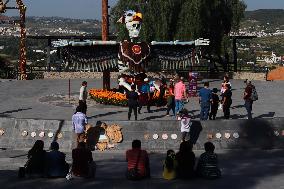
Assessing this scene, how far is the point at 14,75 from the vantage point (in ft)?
131

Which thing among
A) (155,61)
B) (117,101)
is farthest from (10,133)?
(155,61)

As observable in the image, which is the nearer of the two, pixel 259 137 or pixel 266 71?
pixel 259 137

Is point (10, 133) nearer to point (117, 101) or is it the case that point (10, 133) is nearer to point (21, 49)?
point (117, 101)

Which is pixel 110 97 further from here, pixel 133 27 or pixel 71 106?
pixel 133 27

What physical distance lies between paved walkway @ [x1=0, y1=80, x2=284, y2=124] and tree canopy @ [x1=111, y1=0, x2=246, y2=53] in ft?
13.0

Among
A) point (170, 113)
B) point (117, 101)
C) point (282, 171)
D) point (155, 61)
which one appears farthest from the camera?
point (155, 61)

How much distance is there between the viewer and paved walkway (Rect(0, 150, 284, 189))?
36.1 feet

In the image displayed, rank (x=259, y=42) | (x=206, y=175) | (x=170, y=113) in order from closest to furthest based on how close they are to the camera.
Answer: (x=206, y=175) < (x=170, y=113) < (x=259, y=42)

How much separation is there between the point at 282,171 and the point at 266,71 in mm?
26159

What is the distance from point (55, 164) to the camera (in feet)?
38.5

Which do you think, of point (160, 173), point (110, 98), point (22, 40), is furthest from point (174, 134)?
point (22, 40)

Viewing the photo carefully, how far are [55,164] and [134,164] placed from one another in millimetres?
1783

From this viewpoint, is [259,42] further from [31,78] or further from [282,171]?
[282,171]

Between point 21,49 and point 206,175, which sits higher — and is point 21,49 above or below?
above
